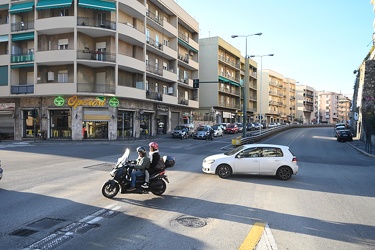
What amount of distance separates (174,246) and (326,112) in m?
165

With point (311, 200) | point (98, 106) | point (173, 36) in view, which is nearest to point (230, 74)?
point (173, 36)

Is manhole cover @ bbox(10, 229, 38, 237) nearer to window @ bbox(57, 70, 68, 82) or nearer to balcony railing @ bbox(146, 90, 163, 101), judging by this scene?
window @ bbox(57, 70, 68, 82)

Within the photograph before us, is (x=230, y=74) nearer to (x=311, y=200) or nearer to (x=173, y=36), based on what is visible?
(x=173, y=36)

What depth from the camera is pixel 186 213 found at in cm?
659

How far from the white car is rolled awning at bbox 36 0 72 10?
26436mm

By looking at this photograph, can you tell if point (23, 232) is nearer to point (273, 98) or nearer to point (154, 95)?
point (154, 95)

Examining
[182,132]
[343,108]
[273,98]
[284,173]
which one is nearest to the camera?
[284,173]

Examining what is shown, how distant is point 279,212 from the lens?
269 inches

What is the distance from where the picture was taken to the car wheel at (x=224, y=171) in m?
11.3

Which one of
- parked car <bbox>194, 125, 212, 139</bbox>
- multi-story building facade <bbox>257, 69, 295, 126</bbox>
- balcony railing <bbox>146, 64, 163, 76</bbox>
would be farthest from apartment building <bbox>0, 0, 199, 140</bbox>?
multi-story building facade <bbox>257, 69, 295, 126</bbox>

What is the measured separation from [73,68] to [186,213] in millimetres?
29457

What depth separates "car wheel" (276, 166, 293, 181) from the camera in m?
11.2

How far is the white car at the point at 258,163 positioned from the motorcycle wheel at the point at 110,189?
15.2 feet

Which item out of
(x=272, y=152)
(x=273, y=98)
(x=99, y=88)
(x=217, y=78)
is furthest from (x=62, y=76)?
(x=273, y=98)
